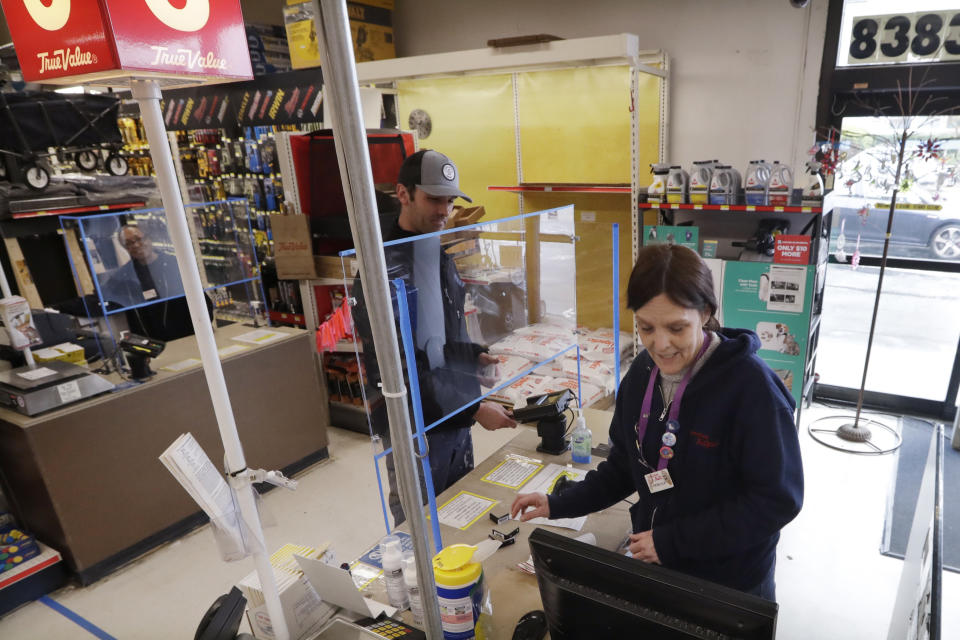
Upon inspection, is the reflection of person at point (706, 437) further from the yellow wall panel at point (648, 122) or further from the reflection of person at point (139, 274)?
the reflection of person at point (139, 274)

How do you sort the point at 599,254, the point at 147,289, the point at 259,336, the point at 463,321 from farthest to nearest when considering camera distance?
1. the point at 599,254
2. the point at 147,289
3. the point at 259,336
4. the point at 463,321

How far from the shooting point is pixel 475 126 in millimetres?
5188

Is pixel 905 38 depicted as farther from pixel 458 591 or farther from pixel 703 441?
pixel 458 591

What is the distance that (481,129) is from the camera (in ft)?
16.9

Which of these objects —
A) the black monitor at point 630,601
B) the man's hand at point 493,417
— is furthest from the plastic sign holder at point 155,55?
the man's hand at point 493,417

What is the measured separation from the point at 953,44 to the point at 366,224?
4.51m

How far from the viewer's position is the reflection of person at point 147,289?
404 cm

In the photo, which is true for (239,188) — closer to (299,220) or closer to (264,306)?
(264,306)

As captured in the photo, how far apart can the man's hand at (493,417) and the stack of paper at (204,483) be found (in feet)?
4.13

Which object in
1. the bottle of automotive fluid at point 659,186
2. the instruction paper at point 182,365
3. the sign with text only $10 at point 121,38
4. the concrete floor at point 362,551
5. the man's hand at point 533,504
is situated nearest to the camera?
the sign with text only $10 at point 121,38

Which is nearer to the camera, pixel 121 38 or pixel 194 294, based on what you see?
pixel 121 38

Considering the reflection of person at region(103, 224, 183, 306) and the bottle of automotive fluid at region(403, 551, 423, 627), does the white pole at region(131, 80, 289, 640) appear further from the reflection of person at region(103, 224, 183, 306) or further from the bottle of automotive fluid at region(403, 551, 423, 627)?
the reflection of person at region(103, 224, 183, 306)

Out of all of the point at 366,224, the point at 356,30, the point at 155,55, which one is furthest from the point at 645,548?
the point at 356,30

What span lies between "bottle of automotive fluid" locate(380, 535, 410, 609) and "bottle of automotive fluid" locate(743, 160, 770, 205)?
3357mm
